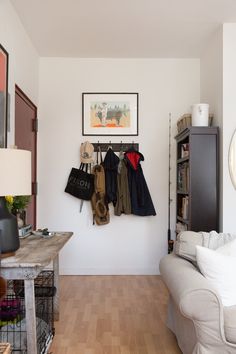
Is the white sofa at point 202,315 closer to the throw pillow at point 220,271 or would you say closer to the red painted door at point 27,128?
the throw pillow at point 220,271

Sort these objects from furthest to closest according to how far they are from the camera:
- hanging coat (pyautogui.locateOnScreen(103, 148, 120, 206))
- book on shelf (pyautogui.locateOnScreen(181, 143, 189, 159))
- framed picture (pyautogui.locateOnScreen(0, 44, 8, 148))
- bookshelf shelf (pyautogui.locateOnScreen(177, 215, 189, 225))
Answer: hanging coat (pyautogui.locateOnScreen(103, 148, 120, 206)) < book on shelf (pyautogui.locateOnScreen(181, 143, 189, 159)) < bookshelf shelf (pyautogui.locateOnScreen(177, 215, 189, 225)) < framed picture (pyautogui.locateOnScreen(0, 44, 8, 148))

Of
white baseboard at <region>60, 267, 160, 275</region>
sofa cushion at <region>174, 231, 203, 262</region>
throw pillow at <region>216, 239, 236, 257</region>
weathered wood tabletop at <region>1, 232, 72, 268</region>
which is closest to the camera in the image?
weathered wood tabletop at <region>1, 232, 72, 268</region>

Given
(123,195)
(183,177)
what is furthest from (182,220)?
(123,195)

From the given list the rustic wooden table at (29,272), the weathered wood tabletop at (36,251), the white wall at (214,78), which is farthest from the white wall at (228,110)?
the rustic wooden table at (29,272)

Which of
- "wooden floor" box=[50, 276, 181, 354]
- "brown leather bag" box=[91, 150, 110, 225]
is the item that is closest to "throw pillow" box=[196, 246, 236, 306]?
"wooden floor" box=[50, 276, 181, 354]

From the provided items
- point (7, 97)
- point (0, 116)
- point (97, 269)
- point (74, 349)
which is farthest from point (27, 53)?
point (74, 349)

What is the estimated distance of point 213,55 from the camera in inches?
147

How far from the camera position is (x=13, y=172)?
74.6 inches

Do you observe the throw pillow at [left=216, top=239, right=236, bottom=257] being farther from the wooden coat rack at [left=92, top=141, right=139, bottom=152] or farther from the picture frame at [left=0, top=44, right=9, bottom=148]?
the wooden coat rack at [left=92, top=141, right=139, bottom=152]

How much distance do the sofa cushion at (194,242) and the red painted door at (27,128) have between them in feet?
6.08

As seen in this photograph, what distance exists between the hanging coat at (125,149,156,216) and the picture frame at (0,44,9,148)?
67.0 inches

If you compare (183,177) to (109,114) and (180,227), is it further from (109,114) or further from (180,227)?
(109,114)

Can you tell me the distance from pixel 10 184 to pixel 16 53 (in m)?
1.86

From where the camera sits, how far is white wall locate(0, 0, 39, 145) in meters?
2.92
